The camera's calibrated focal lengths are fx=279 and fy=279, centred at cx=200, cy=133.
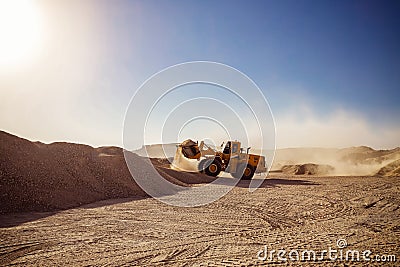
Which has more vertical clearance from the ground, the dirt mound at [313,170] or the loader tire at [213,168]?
the loader tire at [213,168]

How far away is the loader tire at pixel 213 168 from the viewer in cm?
1909

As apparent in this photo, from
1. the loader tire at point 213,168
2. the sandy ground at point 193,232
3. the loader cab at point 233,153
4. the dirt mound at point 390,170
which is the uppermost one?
the loader cab at point 233,153

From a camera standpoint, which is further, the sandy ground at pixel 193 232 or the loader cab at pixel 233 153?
the loader cab at pixel 233 153

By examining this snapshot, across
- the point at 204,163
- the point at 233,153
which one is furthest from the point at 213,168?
the point at 233,153

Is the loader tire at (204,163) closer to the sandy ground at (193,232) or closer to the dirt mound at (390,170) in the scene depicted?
the sandy ground at (193,232)

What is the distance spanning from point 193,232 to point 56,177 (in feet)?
A: 24.5

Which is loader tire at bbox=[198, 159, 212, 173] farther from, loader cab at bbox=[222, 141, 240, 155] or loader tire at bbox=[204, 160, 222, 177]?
loader cab at bbox=[222, 141, 240, 155]

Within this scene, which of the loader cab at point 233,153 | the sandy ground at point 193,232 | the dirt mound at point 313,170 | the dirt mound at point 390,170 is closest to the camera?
the sandy ground at point 193,232

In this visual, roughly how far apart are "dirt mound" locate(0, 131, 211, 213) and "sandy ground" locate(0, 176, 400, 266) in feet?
3.44

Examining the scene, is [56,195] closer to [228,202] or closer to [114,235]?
[114,235]

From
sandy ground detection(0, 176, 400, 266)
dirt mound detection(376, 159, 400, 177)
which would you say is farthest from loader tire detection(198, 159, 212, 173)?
dirt mound detection(376, 159, 400, 177)

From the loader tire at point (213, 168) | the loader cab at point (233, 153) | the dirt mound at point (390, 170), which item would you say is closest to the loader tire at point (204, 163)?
the loader tire at point (213, 168)

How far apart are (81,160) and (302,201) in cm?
1030

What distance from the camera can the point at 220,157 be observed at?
64.4ft
